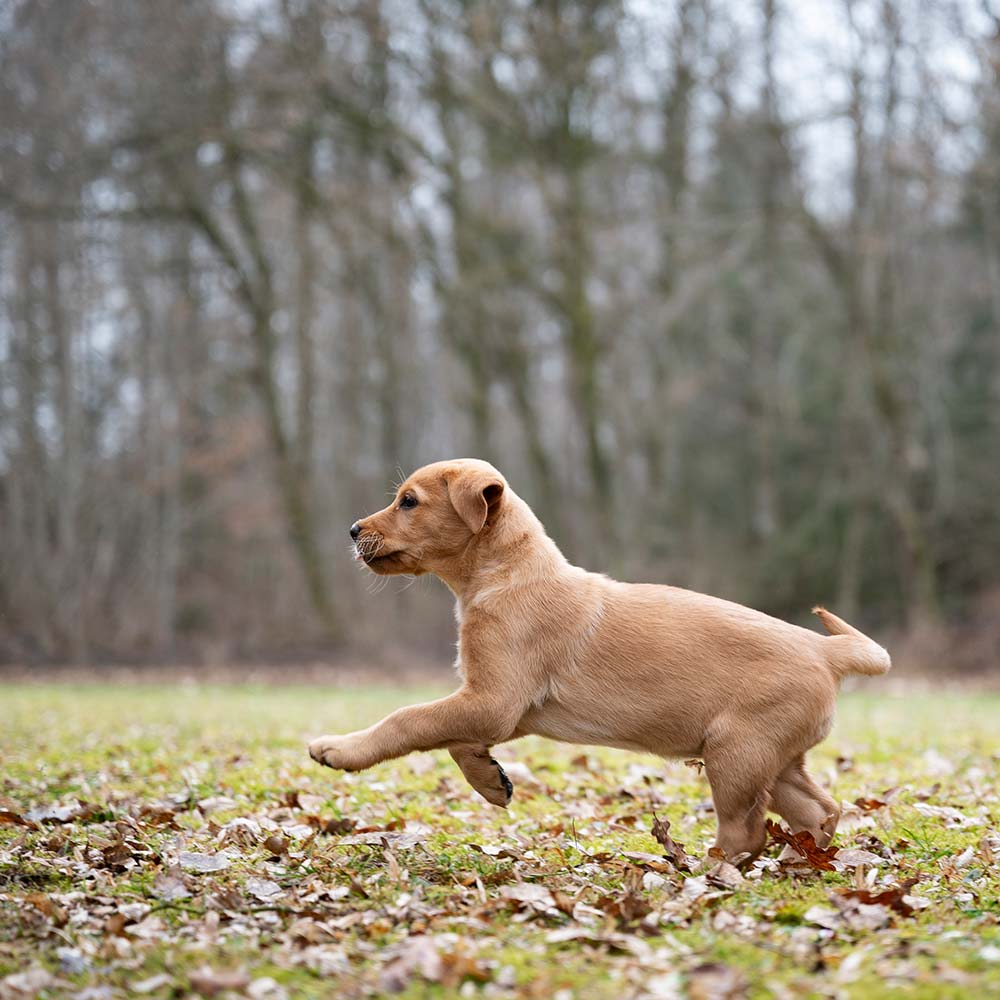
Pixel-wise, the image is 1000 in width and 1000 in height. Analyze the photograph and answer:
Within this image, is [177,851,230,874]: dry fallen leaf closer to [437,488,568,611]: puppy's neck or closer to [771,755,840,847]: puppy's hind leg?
[437,488,568,611]: puppy's neck

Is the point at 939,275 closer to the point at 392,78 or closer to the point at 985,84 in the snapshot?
the point at 985,84

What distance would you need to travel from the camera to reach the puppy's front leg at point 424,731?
5617 mm

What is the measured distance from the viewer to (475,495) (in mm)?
6223

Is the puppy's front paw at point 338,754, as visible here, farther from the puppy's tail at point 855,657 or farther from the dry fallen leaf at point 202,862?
the puppy's tail at point 855,657

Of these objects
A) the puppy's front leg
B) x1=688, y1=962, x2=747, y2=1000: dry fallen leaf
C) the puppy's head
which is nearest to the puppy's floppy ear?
the puppy's head

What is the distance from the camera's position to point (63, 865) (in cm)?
546

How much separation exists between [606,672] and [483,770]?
77 centimetres

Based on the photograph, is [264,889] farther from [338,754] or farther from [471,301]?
[471,301]

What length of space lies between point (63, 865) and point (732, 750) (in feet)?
10.3

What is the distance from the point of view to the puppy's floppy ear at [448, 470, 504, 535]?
6215mm

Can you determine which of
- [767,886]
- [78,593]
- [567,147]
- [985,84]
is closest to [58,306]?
[78,593]

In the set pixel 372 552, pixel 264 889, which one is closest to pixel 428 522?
pixel 372 552

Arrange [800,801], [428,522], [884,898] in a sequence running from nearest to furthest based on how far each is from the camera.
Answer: [884,898] < [800,801] < [428,522]

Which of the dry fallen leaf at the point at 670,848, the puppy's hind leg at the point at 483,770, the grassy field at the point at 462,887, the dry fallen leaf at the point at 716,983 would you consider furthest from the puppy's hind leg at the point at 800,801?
the dry fallen leaf at the point at 716,983
